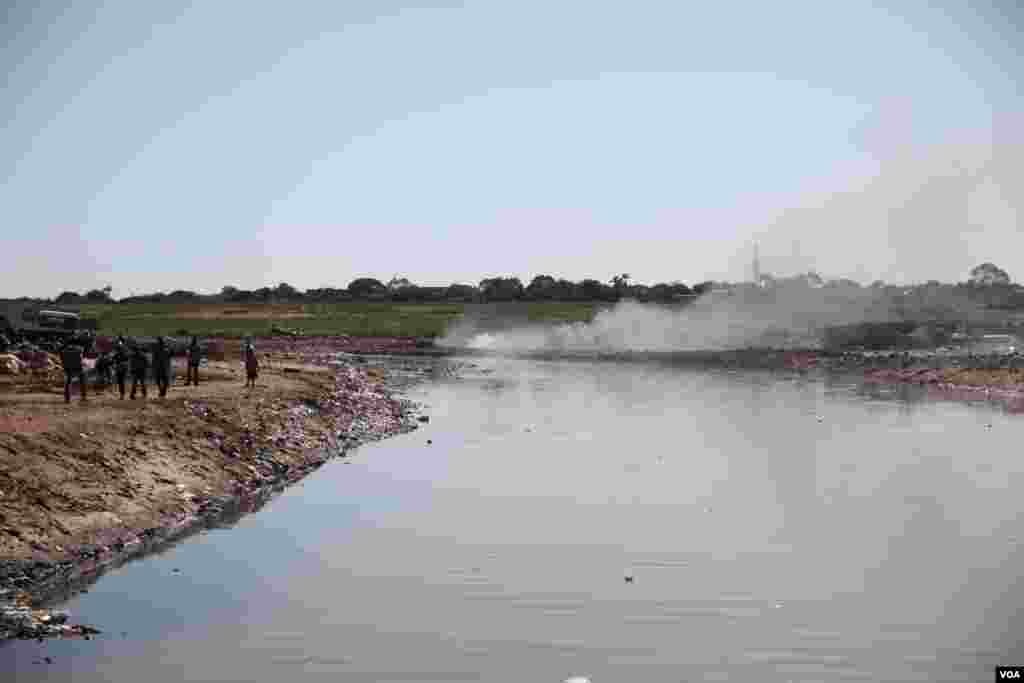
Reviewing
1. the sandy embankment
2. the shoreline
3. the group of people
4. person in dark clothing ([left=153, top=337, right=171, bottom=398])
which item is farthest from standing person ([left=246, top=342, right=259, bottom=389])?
person in dark clothing ([left=153, top=337, right=171, bottom=398])

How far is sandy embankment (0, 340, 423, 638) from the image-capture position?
17.9 m

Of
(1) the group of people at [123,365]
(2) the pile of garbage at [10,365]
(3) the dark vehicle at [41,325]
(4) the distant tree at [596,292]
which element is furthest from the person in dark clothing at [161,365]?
(4) the distant tree at [596,292]

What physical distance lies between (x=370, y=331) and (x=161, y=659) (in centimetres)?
11177

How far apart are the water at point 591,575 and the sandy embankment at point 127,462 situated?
109 cm

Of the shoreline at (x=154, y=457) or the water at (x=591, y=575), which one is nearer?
the water at (x=591, y=575)

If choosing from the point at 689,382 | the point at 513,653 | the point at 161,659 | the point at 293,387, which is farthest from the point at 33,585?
the point at 689,382

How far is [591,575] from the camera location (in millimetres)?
18078

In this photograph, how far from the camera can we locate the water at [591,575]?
13930 mm

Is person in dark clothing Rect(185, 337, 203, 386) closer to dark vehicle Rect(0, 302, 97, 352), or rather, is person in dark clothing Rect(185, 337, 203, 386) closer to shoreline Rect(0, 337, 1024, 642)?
shoreline Rect(0, 337, 1024, 642)

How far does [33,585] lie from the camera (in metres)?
16.6

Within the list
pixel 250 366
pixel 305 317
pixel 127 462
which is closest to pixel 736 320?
pixel 305 317

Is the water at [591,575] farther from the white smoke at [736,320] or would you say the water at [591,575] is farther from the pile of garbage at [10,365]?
the white smoke at [736,320]

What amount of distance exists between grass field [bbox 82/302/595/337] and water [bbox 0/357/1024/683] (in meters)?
87.9

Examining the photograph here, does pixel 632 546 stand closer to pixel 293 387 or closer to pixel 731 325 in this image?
pixel 293 387
